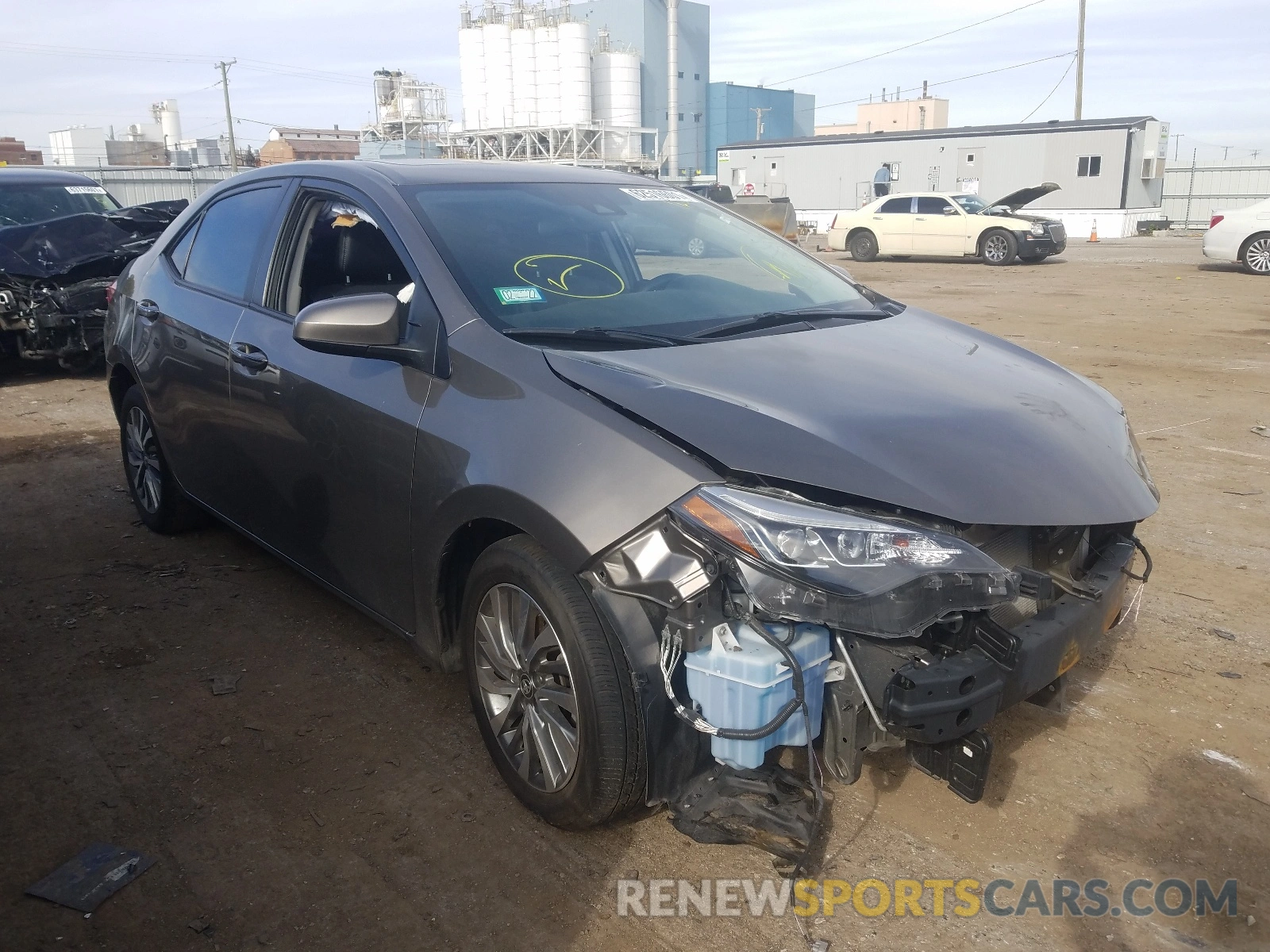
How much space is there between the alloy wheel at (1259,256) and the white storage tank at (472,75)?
48.0 meters

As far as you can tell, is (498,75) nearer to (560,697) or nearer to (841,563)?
(560,697)

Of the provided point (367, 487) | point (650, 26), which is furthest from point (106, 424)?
point (650, 26)

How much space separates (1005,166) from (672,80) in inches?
1269

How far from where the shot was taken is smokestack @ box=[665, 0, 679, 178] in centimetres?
6350

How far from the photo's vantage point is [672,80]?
210 ft

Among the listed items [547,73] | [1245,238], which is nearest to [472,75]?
[547,73]

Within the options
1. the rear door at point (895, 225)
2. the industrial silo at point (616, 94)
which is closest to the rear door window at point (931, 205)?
the rear door at point (895, 225)

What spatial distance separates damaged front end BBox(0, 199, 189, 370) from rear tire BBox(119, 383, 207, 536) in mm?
4673

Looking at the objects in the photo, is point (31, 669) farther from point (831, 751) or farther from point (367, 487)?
point (831, 751)

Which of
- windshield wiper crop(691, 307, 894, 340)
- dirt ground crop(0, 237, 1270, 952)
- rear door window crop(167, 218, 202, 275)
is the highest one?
rear door window crop(167, 218, 202, 275)

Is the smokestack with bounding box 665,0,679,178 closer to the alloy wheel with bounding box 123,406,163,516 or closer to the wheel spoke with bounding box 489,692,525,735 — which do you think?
the alloy wheel with bounding box 123,406,163,516

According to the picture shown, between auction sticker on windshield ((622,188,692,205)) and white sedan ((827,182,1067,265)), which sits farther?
white sedan ((827,182,1067,265))

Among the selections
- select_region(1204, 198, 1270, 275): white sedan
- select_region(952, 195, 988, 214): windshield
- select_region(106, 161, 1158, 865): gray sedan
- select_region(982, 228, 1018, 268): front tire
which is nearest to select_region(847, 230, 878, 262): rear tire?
select_region(952, 195, 988, 214): windshield

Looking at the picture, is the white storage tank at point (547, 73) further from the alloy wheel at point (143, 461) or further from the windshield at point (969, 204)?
the alloy wheel at point (143, 461)
